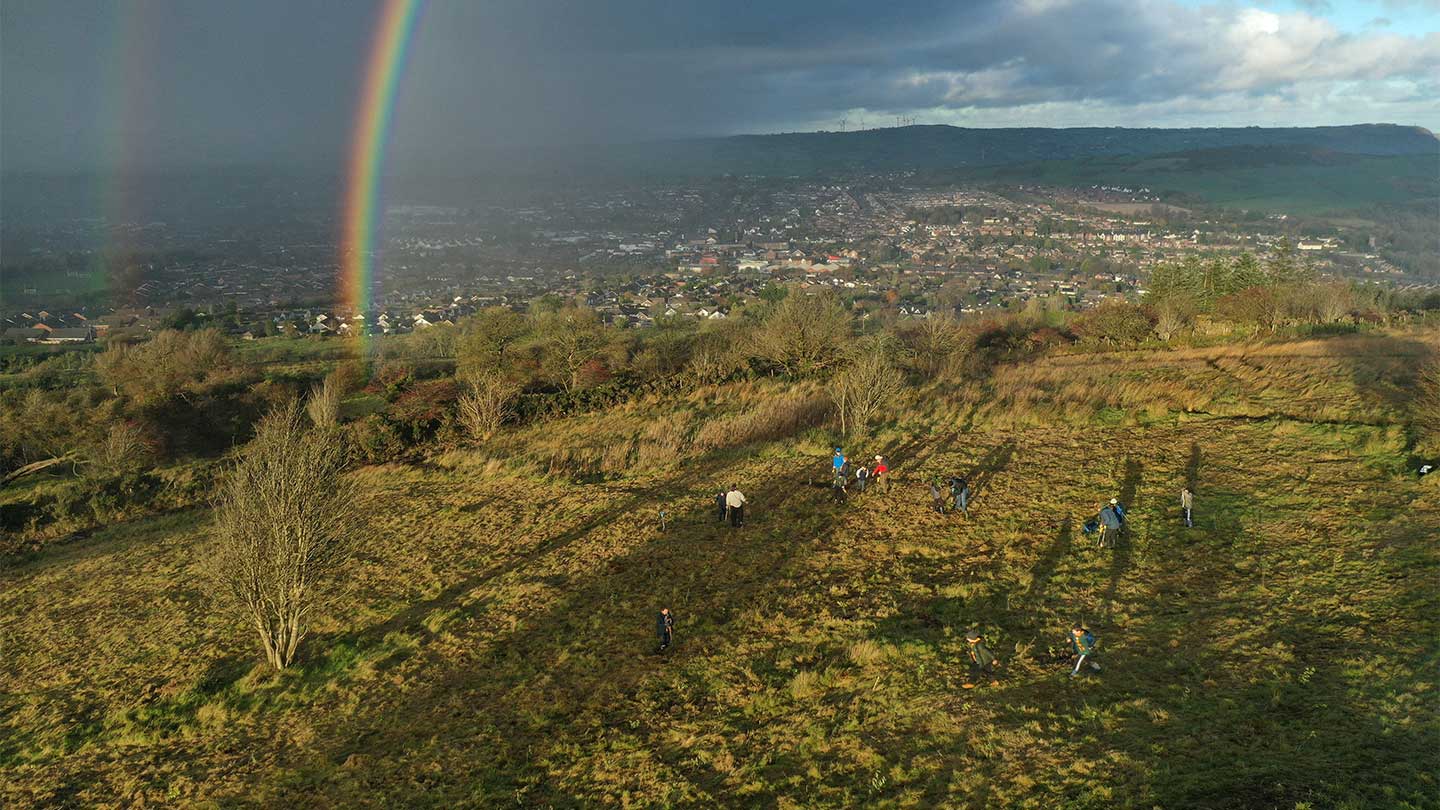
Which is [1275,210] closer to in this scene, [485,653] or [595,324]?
[595,324]

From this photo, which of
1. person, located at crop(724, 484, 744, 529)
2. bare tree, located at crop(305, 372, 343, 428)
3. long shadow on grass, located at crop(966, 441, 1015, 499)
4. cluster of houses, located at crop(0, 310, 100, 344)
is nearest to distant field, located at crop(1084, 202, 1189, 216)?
long shadow on grass, located at crop(966, 441, 1015, 499)

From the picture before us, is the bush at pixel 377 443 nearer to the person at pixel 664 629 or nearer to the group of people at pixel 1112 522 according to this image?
the person at pixel 664 629

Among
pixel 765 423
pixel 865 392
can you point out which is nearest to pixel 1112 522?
pixel 865 392

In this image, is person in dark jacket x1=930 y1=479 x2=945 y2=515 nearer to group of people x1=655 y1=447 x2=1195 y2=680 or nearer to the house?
group of people x1=655 y1=447 x2=1195 y2=680

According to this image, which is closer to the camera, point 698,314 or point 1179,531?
point 1179,531

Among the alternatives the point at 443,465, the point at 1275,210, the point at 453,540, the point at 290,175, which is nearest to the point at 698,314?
the point at 443,465
